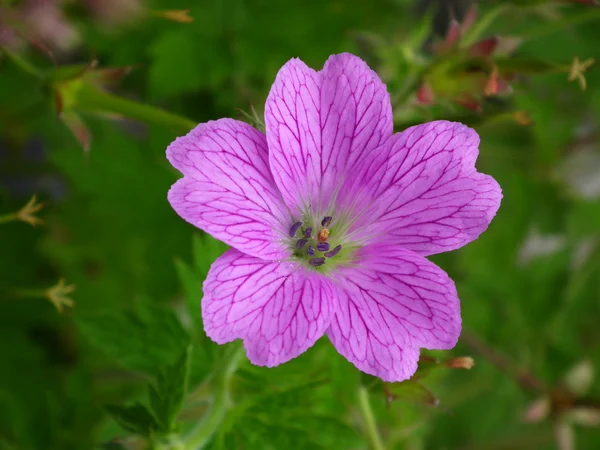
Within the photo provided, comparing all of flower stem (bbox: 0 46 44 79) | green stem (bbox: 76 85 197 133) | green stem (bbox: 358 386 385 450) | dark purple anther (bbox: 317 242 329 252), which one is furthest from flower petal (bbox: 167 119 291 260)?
flower stem (bbox: 0 46 44 79)

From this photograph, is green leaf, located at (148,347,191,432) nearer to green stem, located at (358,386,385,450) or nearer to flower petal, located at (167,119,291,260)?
flower petal, located at (167,119,291,260)

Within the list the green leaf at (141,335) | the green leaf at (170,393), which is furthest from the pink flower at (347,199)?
the green leaf at (141,335)

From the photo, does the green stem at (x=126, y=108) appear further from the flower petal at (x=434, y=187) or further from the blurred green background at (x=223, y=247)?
the flower petal at (x=434, y=187)

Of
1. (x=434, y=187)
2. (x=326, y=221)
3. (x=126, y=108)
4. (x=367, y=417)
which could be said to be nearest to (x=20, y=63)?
(x=126, y=108)

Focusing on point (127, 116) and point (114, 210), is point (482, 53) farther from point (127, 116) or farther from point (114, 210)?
point (114, 210)

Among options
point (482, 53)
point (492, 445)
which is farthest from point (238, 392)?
point (492, 445)

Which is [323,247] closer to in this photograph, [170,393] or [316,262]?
[316,262]

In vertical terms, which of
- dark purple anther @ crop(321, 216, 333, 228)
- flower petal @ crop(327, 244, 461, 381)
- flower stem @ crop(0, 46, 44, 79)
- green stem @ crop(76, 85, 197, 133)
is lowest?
flower petal @ crop(327, 244, 461, 381)
